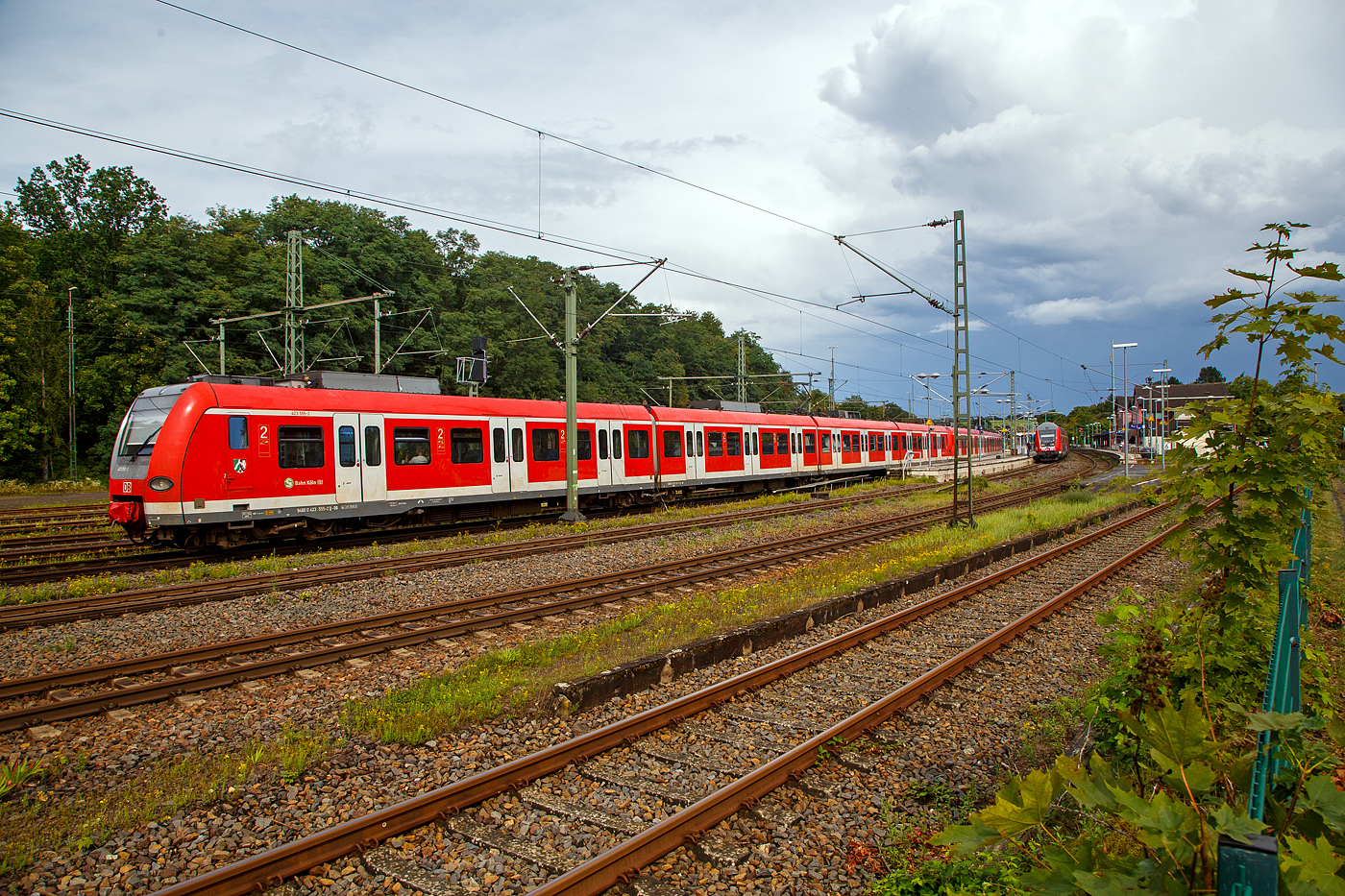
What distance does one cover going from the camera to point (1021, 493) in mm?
29078

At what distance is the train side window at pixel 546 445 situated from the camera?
19156mm

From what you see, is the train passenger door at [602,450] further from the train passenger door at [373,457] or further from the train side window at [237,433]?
the train side window at [237,433]

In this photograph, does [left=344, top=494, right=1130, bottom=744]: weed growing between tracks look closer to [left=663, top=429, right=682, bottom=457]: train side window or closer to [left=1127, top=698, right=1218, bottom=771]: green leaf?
[left=1127, top=698, right=1218, bottom=771]: green leaf

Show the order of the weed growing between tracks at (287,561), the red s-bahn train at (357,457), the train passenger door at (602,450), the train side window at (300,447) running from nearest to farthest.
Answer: the weed growing between tracks at (287,561), the red s-bahn train at (357,457), the train side window at (300,447), the train passenger door at (602,450)

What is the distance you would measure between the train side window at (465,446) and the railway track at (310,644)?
6667 mm

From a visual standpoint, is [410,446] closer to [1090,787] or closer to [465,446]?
[465,446]

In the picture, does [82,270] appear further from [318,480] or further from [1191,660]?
[1191,660]

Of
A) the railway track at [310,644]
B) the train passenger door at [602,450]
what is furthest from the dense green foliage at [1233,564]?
the train passenger door at [602,450]

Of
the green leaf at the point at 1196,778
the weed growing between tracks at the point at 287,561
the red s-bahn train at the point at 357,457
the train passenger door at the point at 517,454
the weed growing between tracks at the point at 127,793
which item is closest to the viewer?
the green leaf at the point at 1196,778

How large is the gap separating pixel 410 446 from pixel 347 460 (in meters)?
1.46

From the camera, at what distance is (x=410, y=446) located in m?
16.1

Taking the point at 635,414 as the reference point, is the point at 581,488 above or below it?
below

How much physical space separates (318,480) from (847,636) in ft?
36.7

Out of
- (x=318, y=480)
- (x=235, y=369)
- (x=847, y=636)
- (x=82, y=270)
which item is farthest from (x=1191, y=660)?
(x=82, y=270)
